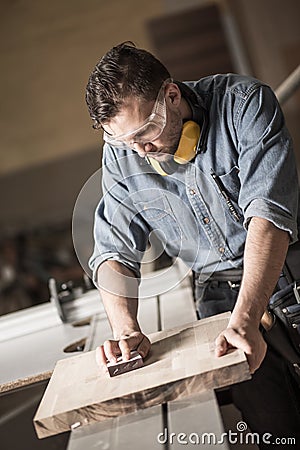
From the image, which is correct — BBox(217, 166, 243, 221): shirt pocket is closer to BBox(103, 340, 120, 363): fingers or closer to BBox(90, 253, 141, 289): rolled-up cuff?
BBox(90, 253, 141, 289): rolled-up cuff

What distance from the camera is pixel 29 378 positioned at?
160 cm

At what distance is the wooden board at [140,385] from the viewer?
1172 mm

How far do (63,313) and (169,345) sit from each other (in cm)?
72

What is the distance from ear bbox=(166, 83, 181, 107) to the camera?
4.72ft

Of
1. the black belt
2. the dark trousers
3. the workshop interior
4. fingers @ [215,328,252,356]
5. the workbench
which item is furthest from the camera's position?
the workshop interior

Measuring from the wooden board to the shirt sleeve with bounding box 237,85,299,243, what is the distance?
0.81 feet

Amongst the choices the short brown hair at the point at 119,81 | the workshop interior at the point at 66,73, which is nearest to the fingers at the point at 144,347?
the short brown hair at the point at 119,81

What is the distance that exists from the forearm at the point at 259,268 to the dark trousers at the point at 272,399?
0.27 meters

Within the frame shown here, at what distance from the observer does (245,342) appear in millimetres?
1202

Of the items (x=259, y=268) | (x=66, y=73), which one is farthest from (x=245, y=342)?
(x=66, y=73)

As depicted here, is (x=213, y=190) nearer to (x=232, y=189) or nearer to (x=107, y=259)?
(x=232, y=189)

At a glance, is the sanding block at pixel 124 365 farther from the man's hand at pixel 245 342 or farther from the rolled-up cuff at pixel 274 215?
the rolled-up cuff at pixel 274 215

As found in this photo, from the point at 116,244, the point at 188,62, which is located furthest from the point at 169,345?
the point at 188,62

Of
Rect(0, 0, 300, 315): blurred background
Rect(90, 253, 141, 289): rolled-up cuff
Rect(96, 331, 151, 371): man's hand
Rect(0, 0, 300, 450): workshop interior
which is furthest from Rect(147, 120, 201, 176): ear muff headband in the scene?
Rect(0, 0, 300, 315): blurred background
